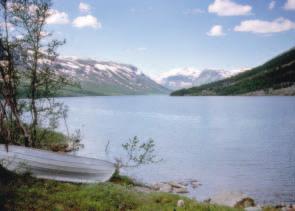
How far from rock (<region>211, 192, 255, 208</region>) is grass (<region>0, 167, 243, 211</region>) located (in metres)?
5.40

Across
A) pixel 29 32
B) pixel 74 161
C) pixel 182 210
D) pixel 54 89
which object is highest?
pixel 29 32

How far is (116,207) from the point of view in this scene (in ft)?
53.6

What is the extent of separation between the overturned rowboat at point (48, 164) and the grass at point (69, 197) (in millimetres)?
876

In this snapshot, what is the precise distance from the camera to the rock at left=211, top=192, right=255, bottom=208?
23.2 meters

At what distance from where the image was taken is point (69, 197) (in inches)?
658

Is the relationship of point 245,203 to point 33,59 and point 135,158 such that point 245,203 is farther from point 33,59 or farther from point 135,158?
point 33,59

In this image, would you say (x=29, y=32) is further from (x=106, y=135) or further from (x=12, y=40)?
(x=106, y=135)

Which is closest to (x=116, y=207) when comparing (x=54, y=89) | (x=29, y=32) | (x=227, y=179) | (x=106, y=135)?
(x=54, y=89)

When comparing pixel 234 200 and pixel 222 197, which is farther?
pixel 222 197

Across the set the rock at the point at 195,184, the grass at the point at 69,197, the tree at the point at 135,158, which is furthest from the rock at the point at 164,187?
the grass at the point at 69,197

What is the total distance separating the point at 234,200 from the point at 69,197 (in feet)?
39.5

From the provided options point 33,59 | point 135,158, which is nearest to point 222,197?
point 135,158

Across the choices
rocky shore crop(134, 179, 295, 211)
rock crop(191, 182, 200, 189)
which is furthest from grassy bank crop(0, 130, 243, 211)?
rock crop(191, 182, 200, 189)

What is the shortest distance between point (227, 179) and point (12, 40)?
82.1 feet
